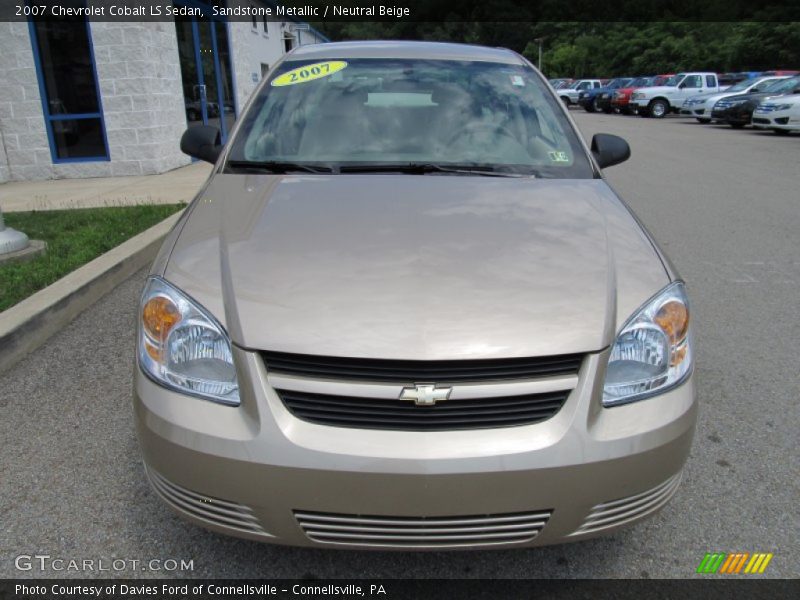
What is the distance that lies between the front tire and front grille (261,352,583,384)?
29.0 metres

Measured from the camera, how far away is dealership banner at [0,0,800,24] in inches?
383

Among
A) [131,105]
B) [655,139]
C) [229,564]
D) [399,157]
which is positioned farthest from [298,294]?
[655,139]

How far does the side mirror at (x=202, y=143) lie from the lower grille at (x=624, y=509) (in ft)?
8.08

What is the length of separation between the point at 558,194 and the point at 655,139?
53.8ft

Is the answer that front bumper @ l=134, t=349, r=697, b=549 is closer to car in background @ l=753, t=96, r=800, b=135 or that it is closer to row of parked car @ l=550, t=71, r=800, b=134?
row of parked car @ l=550, t=71, r=800, b=134

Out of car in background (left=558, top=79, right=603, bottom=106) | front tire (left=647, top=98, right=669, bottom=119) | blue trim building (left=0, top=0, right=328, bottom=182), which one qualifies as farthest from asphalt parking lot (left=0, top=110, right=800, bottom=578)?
car in background (left=558, top=79, right=603, bottom=106)

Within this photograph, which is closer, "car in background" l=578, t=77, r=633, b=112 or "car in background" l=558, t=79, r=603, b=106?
"car in background" l=578, t=77, r=633, b=112

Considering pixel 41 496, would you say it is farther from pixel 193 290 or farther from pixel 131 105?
pixel 131 105

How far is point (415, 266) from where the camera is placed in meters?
1.95

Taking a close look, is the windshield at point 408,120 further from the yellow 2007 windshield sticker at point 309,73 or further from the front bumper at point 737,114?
the front bumper at point 737,114

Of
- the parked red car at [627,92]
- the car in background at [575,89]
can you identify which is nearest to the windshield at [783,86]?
the parked red car at [627,92]

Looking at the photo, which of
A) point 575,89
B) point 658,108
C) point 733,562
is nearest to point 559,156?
point 733,562

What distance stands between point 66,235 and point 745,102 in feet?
65.4

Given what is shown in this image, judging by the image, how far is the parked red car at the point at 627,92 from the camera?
28.9m
